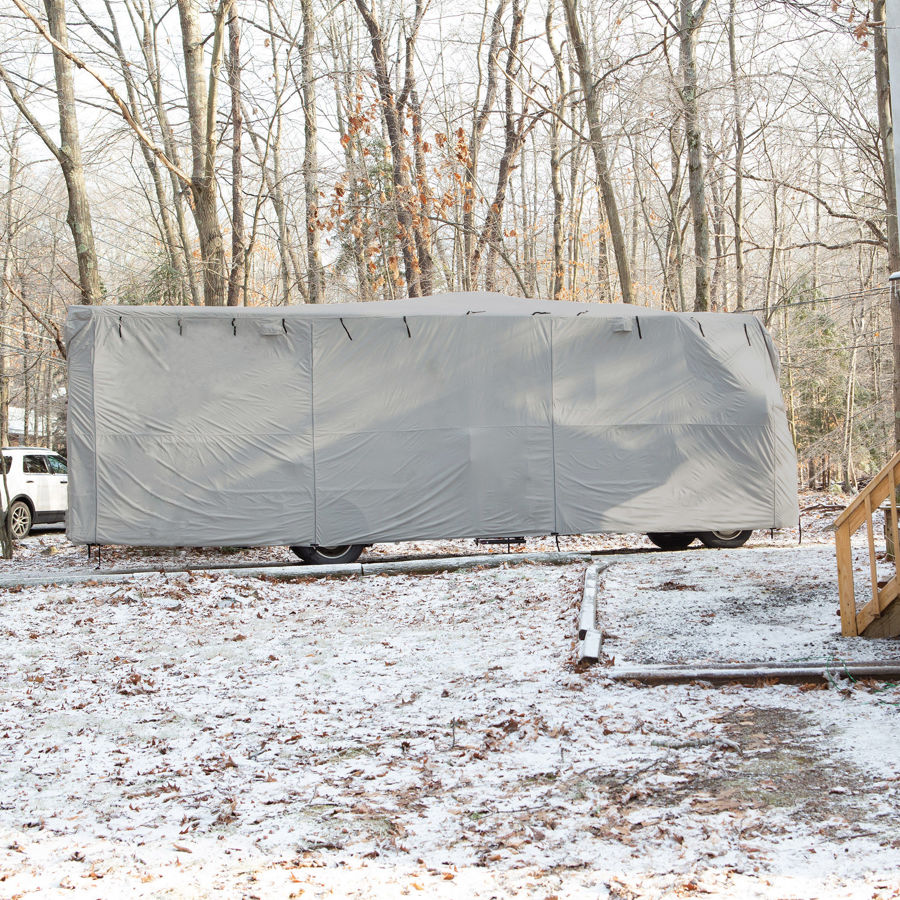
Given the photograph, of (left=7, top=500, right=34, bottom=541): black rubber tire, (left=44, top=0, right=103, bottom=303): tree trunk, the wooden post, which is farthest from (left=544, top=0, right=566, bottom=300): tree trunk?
the wooden post

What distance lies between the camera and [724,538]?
11.4 metres

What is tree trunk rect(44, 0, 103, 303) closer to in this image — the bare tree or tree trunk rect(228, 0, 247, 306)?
the bare tree

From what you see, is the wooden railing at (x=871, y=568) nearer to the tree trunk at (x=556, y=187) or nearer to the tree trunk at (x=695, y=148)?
the tree trunk at (x=695, y=148)

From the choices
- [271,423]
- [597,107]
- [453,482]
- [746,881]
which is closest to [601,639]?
[746,881]

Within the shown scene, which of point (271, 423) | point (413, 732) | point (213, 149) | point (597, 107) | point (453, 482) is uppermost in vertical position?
point (597, 107)

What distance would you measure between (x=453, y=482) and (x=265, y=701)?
5203 millimetres

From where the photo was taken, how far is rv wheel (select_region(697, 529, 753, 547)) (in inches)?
445

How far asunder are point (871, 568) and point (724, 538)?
19.2ft

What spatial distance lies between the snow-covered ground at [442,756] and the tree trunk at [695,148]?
26.4ft

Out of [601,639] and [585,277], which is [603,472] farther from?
[585,277]

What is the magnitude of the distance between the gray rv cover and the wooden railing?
16.1 ft

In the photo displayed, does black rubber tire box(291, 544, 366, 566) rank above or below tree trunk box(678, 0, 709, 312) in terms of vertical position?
below

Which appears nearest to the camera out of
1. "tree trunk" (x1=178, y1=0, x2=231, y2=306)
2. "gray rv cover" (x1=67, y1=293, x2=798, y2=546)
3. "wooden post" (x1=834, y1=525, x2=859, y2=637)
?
"wooden post" (x1=834, y1=525, x2=859, y2=637)

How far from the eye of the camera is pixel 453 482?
10.4 metres
